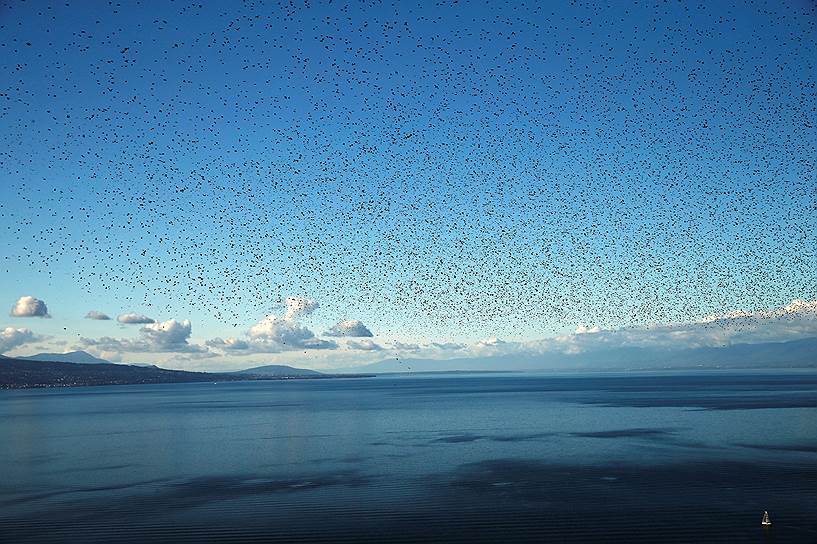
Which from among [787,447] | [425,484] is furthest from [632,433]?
[425,484]

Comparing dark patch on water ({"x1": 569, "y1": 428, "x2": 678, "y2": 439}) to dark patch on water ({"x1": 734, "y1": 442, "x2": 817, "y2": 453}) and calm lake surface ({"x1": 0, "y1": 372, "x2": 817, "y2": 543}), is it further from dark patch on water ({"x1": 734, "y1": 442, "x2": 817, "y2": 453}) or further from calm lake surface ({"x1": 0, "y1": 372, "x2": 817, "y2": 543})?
dark patch on water ({"x1": 734, "y1": 442, "x2": 817, "y2": 453})

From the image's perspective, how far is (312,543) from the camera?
115ft

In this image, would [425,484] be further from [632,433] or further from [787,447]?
[632,433]

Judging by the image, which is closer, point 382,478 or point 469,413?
point 382,478

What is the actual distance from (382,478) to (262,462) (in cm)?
1589

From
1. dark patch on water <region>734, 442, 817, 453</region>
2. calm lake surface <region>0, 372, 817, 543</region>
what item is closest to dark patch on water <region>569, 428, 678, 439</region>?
calm lake surface <region>0, 372, 817, 543</region>

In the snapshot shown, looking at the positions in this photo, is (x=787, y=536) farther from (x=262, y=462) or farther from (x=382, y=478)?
(x=262, y=462)

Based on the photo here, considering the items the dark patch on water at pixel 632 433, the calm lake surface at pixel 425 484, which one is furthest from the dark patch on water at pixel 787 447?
the dark patch on water at pixel 632 433

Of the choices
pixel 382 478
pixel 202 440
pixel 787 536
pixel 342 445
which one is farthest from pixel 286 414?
pixel 787 536

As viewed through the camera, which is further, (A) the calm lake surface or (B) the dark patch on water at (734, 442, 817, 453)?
(B) the dark patch on water at (734, 442, 817, 453)

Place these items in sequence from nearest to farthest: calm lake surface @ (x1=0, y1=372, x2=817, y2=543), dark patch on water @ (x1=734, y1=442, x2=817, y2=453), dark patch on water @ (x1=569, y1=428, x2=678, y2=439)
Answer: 1. calm lake surface @ (x1=0, y1=372, x2=817, y2=543)
2. dark patch on water @ (x1=734, y1=442, x2=817, y2=453)
3. dark patch on water @ (x1=569, y1=428, x2=678, y2=439)

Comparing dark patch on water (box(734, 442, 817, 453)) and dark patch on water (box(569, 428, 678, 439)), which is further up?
dark patch on water (box(734, 442, 817, 453))

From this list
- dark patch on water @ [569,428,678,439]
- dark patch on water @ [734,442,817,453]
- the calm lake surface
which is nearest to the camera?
the calm lake surface

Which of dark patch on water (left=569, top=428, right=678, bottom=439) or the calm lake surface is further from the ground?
the calm lake surface
